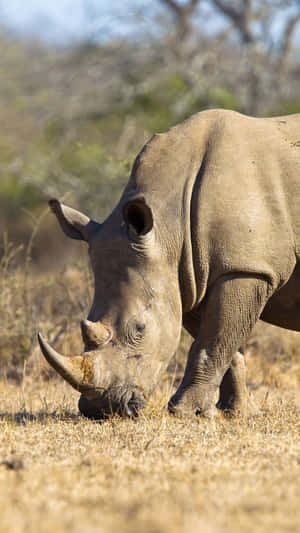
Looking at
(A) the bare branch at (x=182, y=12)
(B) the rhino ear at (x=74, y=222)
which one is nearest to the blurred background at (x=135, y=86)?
(A) the bare branch at (x=182, y=12)

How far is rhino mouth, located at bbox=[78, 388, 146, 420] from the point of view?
5.00 m

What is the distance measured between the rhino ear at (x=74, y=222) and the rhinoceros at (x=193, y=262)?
0.20 metres

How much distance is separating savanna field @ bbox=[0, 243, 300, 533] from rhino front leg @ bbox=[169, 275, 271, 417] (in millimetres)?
201

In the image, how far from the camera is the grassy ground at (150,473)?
8.71ft

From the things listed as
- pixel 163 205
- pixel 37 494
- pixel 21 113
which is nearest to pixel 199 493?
pixel 37 494

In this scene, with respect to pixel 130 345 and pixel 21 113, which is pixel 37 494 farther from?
pixel 21 113

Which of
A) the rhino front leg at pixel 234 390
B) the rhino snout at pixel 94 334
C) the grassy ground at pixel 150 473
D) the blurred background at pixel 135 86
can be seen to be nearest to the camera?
the grassy ground at pixel 150 473

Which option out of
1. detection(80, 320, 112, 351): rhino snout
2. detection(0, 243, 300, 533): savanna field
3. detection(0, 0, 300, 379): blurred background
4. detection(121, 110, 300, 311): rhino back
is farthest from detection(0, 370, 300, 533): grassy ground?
detection(0, 0, 300, 379): blurred background

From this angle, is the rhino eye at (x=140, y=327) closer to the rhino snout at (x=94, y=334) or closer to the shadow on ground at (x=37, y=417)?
the rhino snout at (x=94, y=334)

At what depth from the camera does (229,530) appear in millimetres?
2537

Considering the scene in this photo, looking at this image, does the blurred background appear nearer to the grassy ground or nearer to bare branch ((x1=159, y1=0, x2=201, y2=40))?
bare branch ((x1=159, y1=0, x2=201, y2=40))

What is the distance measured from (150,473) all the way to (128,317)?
70.2 inches

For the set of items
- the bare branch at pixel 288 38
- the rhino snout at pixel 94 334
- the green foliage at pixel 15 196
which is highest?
the bare branch at pixel 288 38

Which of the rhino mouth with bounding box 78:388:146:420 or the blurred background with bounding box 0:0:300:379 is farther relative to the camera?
the blurred background with bounding box 0:0:300:379
